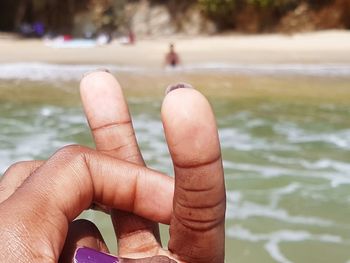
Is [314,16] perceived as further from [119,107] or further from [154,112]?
[119,107]

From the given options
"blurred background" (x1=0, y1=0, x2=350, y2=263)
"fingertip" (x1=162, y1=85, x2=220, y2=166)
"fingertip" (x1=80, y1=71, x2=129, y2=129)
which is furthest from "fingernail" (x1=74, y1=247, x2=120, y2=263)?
"blurred background" (x1=0, y1=0, x2=350, y2=263)

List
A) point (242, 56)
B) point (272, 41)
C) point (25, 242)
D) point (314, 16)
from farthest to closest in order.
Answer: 1. point (314, 16)
2. point (272, 41)
3. point (242, 56)
4. point (25, 242)

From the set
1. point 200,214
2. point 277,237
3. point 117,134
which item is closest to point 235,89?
point 277,237

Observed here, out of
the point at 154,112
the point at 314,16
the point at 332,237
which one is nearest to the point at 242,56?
the point at 314,16

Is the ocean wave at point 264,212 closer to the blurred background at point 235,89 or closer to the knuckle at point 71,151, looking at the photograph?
the blurred background at point 235,89

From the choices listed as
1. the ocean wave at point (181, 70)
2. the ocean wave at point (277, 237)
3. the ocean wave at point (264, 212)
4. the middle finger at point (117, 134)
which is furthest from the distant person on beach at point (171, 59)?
the middle finger at point (117, 134)

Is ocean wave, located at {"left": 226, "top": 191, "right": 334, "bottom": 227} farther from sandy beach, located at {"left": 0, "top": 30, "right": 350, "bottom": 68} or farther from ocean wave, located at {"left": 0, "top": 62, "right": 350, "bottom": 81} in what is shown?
sandy beach, located at {"left": 0, "top": 30, "right": 350, "bottom": 68}
